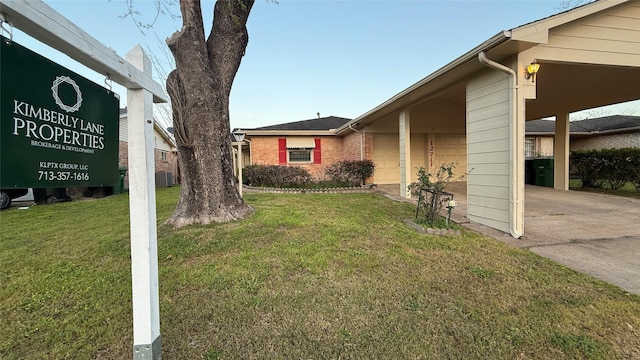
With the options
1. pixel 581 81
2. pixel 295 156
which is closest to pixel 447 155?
pixel 581 81

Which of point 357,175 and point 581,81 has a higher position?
point 581,81

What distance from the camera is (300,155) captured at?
45.5 feet

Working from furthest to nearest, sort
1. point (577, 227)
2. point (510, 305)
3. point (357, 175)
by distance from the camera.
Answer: point (357, 175) → point (577, 227) → point (510, 305)

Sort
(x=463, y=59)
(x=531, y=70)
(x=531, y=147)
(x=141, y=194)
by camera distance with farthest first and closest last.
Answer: (x=531, y=147) < (x=463, y=59) < (x=531, y=70) < (x=141, y=194)

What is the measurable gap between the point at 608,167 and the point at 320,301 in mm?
11784

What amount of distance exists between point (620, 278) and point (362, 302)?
277cm

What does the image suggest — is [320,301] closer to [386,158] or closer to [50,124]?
[50,124]

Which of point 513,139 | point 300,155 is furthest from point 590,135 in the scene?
point 513,139

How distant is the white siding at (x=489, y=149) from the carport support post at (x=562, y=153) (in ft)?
21.5

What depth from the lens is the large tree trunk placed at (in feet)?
16.4

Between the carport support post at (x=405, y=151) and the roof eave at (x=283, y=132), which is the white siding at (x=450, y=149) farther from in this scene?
the roof eave at (x=283, y=132)

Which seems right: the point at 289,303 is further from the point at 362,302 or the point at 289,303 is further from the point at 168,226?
the point at 168,226

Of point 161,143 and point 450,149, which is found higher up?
point 161,143

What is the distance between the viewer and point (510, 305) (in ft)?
7.63
